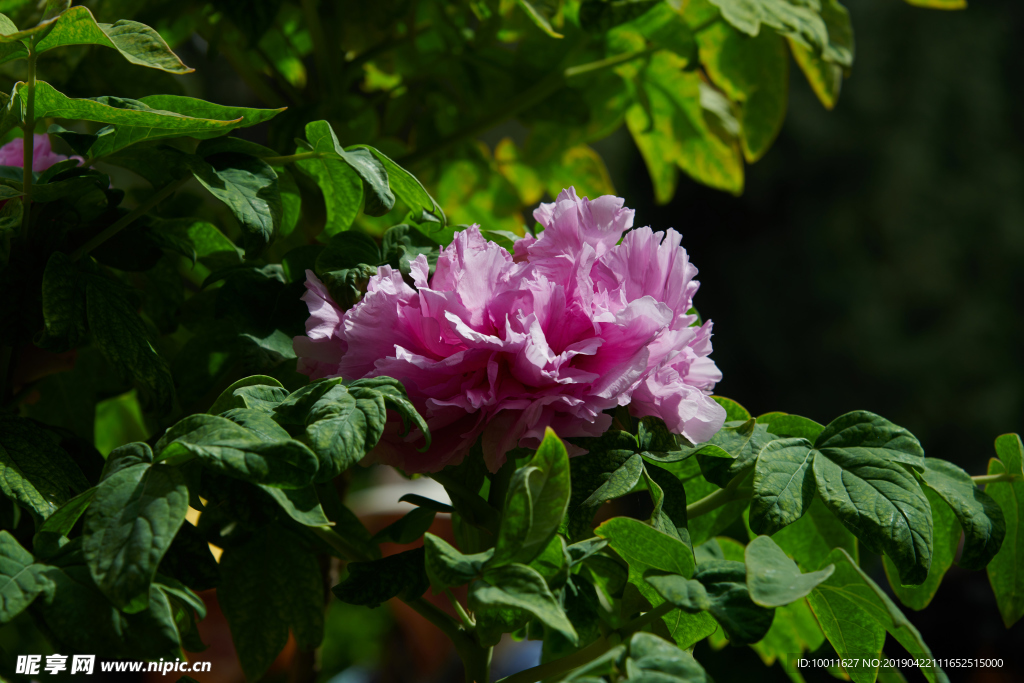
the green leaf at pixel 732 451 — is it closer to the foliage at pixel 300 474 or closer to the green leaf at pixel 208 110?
the foliage at pixel 300 474

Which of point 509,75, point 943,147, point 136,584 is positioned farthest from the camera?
point 943,147

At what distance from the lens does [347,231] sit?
0.37 metres

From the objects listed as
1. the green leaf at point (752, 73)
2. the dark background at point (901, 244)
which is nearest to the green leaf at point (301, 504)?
the green leaf at point (752, 73)

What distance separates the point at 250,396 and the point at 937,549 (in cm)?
31

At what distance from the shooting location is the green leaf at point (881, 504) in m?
0.28

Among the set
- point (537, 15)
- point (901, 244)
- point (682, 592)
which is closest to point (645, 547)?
point (682, 592)

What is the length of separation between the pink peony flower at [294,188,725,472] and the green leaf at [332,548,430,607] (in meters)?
0.04

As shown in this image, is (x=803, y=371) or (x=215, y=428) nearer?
(x=215, y=428)

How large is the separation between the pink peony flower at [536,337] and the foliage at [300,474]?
17 mm

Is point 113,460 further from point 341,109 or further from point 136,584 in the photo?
point 341,109

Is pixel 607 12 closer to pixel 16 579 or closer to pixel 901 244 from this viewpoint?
pixel 16 579

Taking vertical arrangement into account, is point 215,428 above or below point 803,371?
above

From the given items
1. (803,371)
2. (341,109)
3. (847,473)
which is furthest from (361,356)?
(803,371)

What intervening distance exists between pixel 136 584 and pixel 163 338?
0.99ft
